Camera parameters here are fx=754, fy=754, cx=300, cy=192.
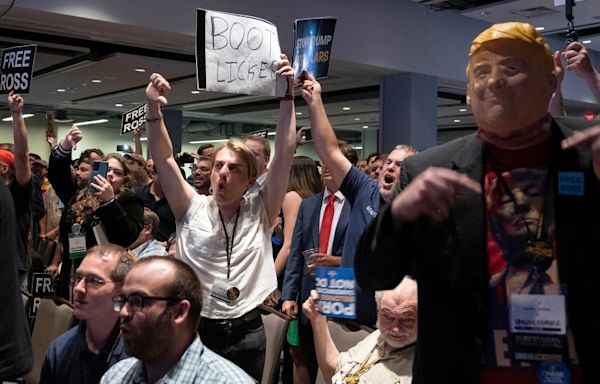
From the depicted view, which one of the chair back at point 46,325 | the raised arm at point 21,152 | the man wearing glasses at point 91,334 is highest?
the raised arm at point 21,152

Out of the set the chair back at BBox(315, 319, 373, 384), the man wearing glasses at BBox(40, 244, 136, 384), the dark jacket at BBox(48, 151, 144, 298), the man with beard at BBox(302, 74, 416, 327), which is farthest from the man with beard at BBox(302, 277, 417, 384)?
the dark jacket at BBox(48, 151, 144, 298)

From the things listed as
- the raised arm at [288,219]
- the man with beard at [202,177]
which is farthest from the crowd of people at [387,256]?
the man with beard at [202,177]

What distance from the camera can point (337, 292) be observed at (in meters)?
2.15

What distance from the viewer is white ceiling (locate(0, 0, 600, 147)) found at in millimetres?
7720

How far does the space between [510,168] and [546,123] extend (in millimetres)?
99

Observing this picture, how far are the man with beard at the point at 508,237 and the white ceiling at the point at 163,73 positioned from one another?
19.4ft

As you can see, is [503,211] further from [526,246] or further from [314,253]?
[314,253]

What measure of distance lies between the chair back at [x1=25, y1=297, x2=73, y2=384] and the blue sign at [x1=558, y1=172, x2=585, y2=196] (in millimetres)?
2755

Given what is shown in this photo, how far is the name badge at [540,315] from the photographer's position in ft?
3.80

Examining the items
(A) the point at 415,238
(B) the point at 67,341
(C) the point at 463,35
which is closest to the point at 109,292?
(B) the point at 67,341

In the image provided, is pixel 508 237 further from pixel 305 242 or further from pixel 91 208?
pixel 91 208

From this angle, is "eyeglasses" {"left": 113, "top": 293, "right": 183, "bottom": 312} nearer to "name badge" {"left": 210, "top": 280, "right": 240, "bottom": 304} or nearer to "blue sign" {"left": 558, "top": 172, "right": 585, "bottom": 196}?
"name badge" {"left": 210, "top": 280, "right": 240, "bottom": 304}

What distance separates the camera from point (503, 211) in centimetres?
121

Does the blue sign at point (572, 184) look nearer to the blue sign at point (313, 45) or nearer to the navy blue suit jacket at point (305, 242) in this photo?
the blue sign at point (313, 45)
